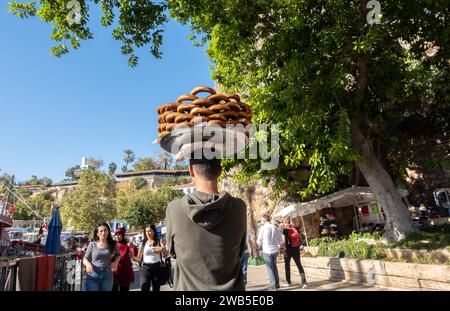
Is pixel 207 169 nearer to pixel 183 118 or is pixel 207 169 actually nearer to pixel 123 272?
pixel 183 118

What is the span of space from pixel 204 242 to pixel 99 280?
13.7 feet

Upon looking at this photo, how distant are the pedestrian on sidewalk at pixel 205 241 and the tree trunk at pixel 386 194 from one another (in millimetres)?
8117

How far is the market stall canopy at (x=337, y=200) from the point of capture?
48.2 ft

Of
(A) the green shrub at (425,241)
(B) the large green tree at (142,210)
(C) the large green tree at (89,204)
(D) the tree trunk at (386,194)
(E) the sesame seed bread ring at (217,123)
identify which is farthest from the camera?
(B) the large green tree at (142,210)

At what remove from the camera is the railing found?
4.11 m

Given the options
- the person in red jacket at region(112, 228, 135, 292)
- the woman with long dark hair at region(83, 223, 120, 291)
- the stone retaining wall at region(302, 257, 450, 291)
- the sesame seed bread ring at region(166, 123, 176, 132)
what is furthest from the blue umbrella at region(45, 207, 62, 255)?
the sesame seed bread ring at region(166, 123, 176, 132)

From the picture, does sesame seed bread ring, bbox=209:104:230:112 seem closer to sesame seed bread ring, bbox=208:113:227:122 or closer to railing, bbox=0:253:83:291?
sesame seed bread ring, bbox=208:113:227:122

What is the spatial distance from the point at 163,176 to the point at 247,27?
105 meters

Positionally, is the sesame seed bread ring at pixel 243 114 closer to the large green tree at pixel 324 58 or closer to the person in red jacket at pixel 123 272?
the person in red jacket at pixel 123 272

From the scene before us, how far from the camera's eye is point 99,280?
16.4 ft

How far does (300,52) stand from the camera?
728cm

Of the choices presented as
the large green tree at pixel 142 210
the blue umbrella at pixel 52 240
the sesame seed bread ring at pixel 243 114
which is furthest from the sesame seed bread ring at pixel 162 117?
the large green tree at pixel 142 210
